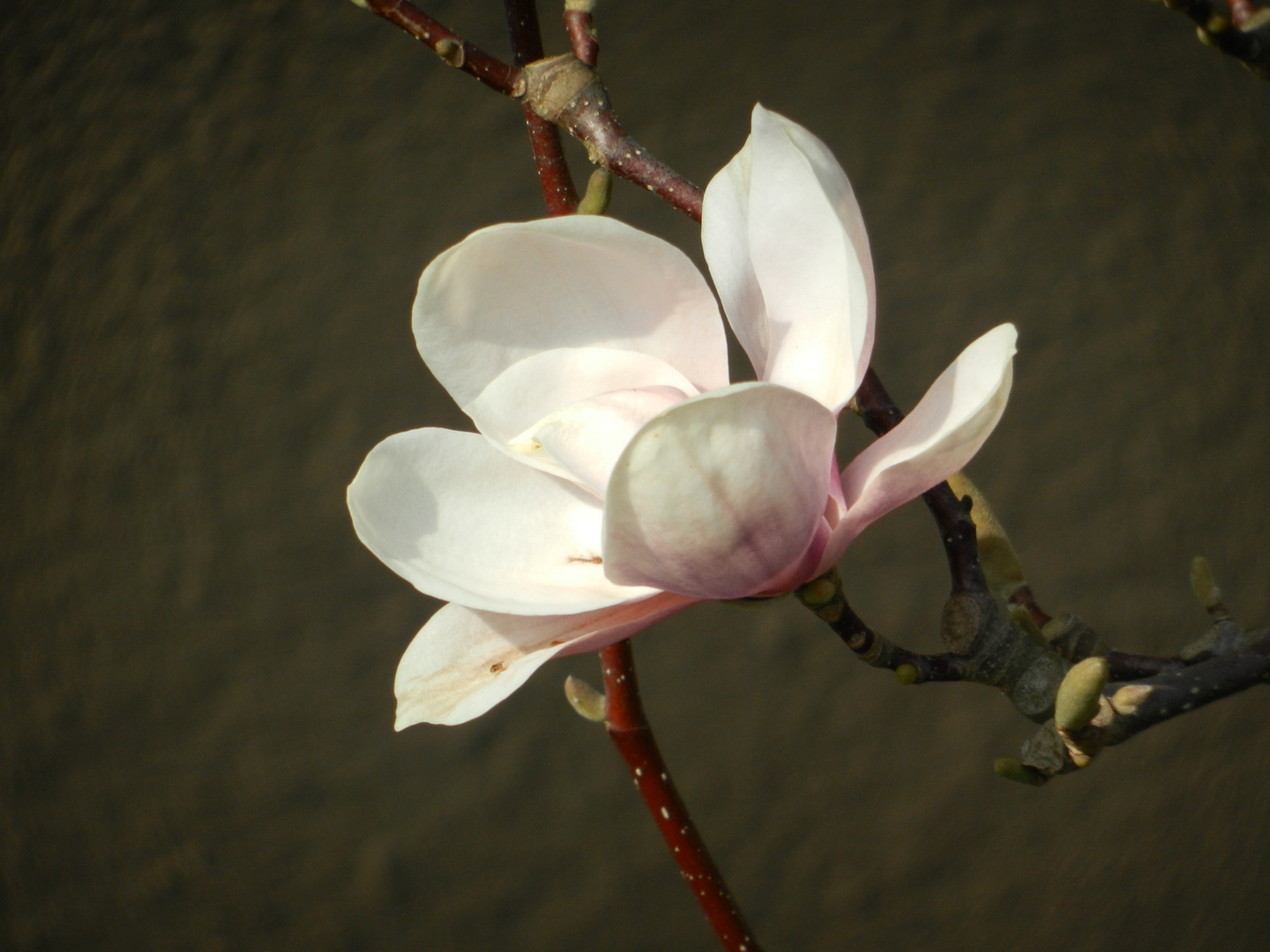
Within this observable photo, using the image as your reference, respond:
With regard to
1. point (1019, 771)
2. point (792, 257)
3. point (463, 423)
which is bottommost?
point (463, 423)

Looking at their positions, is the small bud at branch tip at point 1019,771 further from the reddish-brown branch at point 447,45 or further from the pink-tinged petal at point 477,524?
the reddish-brown branch at point 447,45

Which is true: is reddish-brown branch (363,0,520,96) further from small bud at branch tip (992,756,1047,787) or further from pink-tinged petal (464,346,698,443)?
small bud at branch tip (992,756,1047,787)

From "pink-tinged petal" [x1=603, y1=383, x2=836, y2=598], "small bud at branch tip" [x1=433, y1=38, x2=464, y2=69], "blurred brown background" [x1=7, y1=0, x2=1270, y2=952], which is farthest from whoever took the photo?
"blurred brown background" [x1=7, y1=0, x2=1270, y2=952]

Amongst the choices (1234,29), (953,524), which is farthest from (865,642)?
Answer: (1234,29)

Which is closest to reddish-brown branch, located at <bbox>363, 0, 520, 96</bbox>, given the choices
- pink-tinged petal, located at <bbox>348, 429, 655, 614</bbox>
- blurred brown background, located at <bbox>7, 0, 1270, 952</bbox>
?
pink-tinged petal, located at <bbox>348, 429, 655, 614</bbox>

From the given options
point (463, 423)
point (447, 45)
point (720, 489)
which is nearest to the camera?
point (720, 489)

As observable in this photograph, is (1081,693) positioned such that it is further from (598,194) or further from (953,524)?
(598,194)
